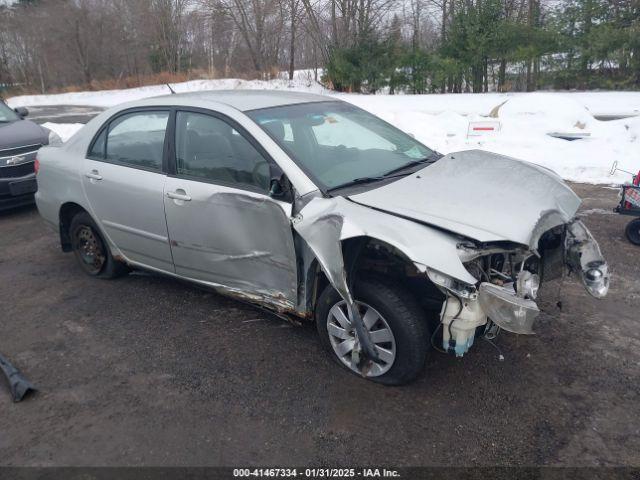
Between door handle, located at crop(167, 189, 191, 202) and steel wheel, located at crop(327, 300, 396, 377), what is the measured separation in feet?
4.44

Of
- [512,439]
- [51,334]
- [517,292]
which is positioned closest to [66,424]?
[51,334]

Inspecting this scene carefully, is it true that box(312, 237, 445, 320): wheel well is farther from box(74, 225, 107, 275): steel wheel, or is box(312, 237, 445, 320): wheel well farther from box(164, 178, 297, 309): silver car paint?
box(74, 225, 107, 275): steel wheel

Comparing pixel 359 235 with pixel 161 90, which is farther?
pixel 161 90

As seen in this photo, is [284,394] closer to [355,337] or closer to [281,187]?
[355,337]

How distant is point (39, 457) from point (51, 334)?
4.79 feet

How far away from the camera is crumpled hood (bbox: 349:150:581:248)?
289 cm

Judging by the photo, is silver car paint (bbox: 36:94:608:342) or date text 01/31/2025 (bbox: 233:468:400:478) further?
silver car paint (bbox: 36:94:608:342)

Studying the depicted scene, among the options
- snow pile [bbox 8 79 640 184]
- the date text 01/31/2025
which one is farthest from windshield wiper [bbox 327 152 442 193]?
snow pile [bbox 8 79 640 184]

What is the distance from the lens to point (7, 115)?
318 inches

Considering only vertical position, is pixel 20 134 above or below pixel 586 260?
above

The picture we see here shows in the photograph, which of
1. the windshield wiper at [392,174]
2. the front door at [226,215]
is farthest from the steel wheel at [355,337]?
the windshield wiper at [392,174]

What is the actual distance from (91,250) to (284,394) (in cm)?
274

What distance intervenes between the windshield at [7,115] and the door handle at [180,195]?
5624mm

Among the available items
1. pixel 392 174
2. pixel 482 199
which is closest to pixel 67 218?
pixel 392 174
